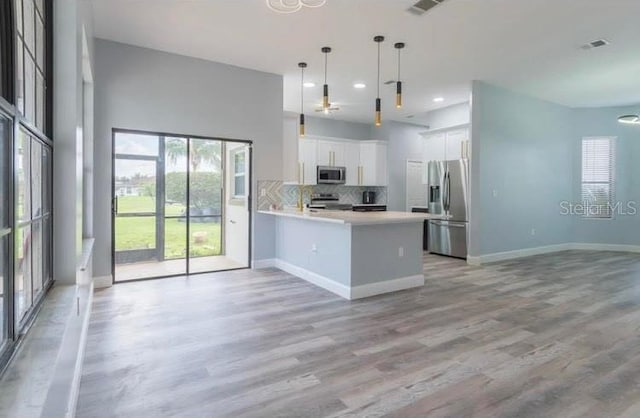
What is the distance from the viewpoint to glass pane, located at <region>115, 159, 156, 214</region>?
4805mm

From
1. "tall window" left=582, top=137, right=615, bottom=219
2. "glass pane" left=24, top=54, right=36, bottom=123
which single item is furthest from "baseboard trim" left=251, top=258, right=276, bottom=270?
"tall window" left=582, top=137, right=615, bottom=219

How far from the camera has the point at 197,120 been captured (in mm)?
4879

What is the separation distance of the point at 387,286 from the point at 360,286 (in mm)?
422

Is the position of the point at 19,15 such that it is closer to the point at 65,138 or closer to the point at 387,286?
the point at 65,138

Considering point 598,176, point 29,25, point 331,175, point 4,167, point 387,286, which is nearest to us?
point 4,167


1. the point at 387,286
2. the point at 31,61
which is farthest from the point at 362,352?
the point at 31,61

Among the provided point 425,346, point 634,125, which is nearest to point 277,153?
point 425,346

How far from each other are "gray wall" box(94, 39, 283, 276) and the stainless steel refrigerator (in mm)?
3189

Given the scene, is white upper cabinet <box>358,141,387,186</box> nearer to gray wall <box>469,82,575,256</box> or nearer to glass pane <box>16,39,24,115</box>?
gray wall <box>469,82,575,256</box>

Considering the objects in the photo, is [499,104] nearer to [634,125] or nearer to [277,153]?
[634,125]

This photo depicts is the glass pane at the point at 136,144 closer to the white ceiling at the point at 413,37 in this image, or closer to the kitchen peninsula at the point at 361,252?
the white ceiling at the point at 413,37

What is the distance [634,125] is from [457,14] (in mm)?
6164

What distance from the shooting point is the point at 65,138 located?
2.38 m

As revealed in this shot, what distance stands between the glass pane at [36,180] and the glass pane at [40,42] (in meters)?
0.54
